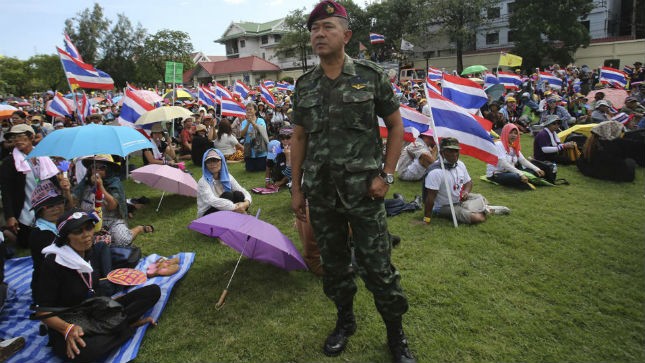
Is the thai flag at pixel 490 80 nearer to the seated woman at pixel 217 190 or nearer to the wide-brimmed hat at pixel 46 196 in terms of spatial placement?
the seated woman at pixel 217 190

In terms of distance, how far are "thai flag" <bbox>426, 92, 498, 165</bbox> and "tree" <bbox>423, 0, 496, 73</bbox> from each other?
124 feet

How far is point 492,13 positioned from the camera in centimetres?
4134

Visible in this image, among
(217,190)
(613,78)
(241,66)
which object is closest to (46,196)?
(217,190)

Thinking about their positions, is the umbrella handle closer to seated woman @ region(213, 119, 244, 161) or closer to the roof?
seated woman @ region(213, 119, 244, 161)

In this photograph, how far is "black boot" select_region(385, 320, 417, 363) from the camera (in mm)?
2779

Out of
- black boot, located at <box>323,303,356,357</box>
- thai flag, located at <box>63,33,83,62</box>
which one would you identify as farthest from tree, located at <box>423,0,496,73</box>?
black boot, located at <box>323,303,356,357</box>

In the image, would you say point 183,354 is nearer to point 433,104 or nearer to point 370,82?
point 370,82

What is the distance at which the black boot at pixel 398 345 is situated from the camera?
9.12 feet

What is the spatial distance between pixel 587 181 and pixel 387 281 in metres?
7.58

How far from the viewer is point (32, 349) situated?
3.24 metres

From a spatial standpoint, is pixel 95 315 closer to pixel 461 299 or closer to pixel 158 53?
pixel 461 299

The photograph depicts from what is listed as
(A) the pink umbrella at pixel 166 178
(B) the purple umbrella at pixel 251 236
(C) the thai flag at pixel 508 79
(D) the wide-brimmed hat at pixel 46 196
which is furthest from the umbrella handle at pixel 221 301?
(C) the thai flag at pixel 508 79

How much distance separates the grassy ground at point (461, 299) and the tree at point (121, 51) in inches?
1970

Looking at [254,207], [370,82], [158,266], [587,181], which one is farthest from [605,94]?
[158,266]
